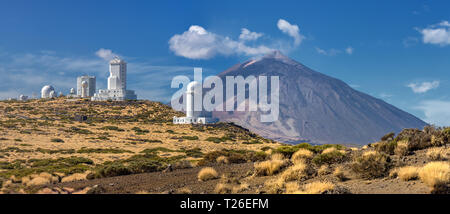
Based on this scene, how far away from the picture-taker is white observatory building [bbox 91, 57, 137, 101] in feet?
305

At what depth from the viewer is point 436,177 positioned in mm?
7453

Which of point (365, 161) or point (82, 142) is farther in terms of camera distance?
point (82, 142)

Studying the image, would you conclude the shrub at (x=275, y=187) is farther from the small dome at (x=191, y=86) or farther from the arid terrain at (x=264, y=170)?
the small dome at (x=191, y=86)

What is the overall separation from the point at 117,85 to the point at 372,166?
90.2 meters

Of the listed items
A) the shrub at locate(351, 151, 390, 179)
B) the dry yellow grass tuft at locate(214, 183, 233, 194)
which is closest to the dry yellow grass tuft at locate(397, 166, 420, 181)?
the shrub at locate(351, 151, 390, 179)

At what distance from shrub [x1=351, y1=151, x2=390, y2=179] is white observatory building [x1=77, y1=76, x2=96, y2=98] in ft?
321

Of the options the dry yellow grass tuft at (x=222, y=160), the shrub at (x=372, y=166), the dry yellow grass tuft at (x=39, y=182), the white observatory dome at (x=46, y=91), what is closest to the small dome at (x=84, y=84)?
the white observatory dome at (x=46, y=91)

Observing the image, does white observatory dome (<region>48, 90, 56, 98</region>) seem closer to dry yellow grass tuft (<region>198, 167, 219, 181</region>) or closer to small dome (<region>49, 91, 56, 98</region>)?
small dome (<region>49, 91, 56, 98</region>)

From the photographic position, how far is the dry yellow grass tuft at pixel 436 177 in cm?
729
